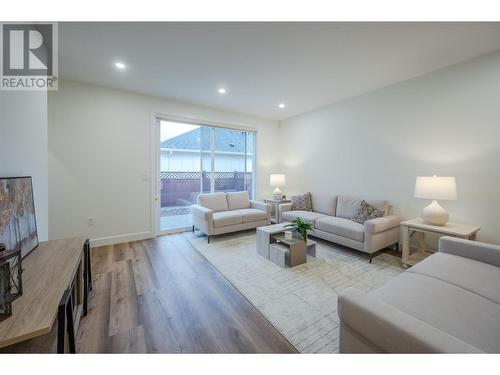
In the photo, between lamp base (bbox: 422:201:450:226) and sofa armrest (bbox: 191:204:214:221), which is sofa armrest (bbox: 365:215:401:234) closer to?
lamp base (bbox: 422:201:450:226)

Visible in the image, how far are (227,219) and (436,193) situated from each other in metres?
2.86

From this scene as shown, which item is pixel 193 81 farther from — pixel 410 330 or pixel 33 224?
pixel 410 330

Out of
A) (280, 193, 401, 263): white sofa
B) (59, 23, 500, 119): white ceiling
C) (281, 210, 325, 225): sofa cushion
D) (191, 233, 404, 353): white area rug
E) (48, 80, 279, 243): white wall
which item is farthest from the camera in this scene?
(281, 210, 325, 225): sofa cushion

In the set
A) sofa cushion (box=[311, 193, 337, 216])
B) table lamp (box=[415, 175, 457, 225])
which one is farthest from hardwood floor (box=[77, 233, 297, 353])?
sofa cushion (box=[311, 193, 337, 216])

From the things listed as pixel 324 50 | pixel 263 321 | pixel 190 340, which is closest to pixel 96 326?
pixel 190 340

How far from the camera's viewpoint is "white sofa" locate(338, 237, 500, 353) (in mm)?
822

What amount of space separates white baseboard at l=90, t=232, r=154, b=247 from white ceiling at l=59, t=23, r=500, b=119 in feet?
8.07

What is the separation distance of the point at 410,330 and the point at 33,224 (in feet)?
8.35

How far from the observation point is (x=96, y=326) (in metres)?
1.58

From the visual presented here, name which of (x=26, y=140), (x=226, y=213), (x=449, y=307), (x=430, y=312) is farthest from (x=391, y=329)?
(x=226, y=213)

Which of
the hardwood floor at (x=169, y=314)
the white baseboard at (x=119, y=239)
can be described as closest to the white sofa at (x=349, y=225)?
the hardwood floor at (x=169, y=314)

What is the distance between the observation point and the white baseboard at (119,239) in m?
3.26

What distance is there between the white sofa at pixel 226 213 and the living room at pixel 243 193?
0.10 ft

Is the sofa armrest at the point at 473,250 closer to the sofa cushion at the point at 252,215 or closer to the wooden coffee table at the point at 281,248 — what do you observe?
the wooden coffee table at the point at 281,248
